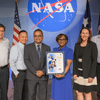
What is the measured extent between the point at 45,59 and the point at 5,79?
107cm

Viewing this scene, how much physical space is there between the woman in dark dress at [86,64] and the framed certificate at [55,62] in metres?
0.28

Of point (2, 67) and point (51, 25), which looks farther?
point (51, 25)

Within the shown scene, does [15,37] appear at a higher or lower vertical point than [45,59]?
higher

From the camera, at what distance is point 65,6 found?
507 cm

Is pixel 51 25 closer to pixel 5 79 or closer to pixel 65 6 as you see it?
pixel 65 6

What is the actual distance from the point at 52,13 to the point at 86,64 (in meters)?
3.67

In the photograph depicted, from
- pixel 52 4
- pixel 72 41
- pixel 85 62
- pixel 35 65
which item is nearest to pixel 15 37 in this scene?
pixel 52 4

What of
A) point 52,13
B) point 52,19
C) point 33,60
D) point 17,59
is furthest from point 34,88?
point 52,13

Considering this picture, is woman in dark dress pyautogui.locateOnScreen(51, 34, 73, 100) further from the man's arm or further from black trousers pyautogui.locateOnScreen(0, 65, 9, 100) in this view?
black trousers pyautogui.locateOnScreen(0, 65, 9, 100)

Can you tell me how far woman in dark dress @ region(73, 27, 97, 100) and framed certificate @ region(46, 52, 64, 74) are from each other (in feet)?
0.92

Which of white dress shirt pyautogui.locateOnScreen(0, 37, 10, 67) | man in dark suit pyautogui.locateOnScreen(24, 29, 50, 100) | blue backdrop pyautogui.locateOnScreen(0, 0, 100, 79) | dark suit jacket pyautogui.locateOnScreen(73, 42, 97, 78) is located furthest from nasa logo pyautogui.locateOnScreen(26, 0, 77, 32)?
dark suit jacket pyautogui.locateOnScreen(73, 42, 97, 78)

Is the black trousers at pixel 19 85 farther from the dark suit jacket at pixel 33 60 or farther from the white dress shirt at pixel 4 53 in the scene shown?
the white dress shirt at pixel 4 53

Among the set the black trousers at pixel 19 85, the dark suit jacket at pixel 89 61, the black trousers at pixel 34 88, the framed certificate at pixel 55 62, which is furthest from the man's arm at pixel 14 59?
the dark suit jacket at pixel 89 61

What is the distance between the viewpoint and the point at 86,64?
1.98 m
